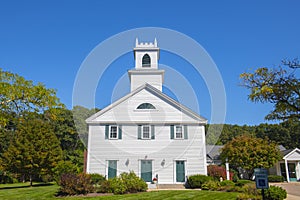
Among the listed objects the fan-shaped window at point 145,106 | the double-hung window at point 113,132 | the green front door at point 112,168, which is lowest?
the green front door at point 112,168

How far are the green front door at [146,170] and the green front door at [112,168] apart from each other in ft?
6.98

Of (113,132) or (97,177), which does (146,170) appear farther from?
(113,132)

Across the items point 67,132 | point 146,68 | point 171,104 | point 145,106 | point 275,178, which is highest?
point 146,68

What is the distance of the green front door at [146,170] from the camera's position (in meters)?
20.8

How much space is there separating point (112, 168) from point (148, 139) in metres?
3.63

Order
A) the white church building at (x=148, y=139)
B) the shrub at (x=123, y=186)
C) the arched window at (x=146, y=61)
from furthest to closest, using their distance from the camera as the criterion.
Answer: the arched window at (x=146, y=61) → the white church building at (x=148, y=139) → the shrub at (x=123, y=186)

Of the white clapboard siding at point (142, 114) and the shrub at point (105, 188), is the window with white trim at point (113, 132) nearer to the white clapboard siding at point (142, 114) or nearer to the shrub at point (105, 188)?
the white clapboard siding at point (142, 114)

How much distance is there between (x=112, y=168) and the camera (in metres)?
20.8

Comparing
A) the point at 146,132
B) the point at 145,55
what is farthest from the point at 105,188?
the point at 145,55

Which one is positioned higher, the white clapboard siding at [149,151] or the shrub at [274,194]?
the white clapboard siding at [149,151]

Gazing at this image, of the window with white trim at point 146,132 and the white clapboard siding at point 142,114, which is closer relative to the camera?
the window with white trim at point 146,132

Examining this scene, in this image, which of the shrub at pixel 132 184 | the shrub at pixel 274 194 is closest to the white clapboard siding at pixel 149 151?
the shrub at pixel 132 184

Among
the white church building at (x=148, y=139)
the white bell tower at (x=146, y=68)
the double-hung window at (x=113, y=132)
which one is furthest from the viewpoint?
the white bell tower at (x=146, y=68)

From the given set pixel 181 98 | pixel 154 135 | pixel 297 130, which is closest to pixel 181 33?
pixel 181 98
